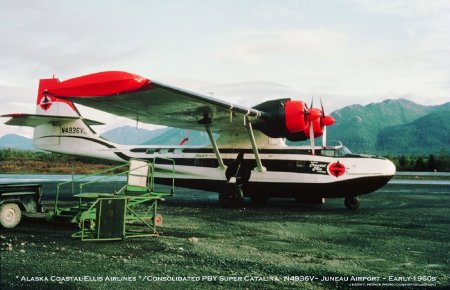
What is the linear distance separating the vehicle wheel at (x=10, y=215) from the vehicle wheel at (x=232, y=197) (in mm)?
6684

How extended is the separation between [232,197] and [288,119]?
3.28 metres

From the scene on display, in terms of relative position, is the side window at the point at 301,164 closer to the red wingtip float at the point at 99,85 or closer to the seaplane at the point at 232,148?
the seaplane at the point at 232,148

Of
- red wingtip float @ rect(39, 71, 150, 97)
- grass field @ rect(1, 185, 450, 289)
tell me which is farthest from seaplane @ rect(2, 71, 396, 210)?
grass field @ rect(1, 185, 450, 289)

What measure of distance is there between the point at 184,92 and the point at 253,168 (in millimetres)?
4791

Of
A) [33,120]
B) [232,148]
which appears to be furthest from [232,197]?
[33,120]

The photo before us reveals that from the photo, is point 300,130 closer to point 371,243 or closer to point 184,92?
point 184,92

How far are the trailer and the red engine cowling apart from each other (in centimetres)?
743

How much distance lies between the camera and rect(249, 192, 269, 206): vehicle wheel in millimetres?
14612

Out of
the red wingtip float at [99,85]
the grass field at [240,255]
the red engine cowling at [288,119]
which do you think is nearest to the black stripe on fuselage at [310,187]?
the red engine cowling at [288,119]

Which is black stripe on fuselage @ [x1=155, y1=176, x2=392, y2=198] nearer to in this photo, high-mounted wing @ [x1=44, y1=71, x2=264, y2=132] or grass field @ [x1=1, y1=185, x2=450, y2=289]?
grass field @ [x1=1, y1=185, x2=450, y2=289]

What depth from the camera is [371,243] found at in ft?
25.7

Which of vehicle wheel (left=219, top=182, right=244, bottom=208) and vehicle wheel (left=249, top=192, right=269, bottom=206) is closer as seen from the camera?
vehicle wheel (left=219, top=182, right=244, bottom=208)

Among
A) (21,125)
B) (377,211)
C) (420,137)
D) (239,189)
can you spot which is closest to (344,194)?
(377,211)

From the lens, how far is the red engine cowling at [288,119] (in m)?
13.1
